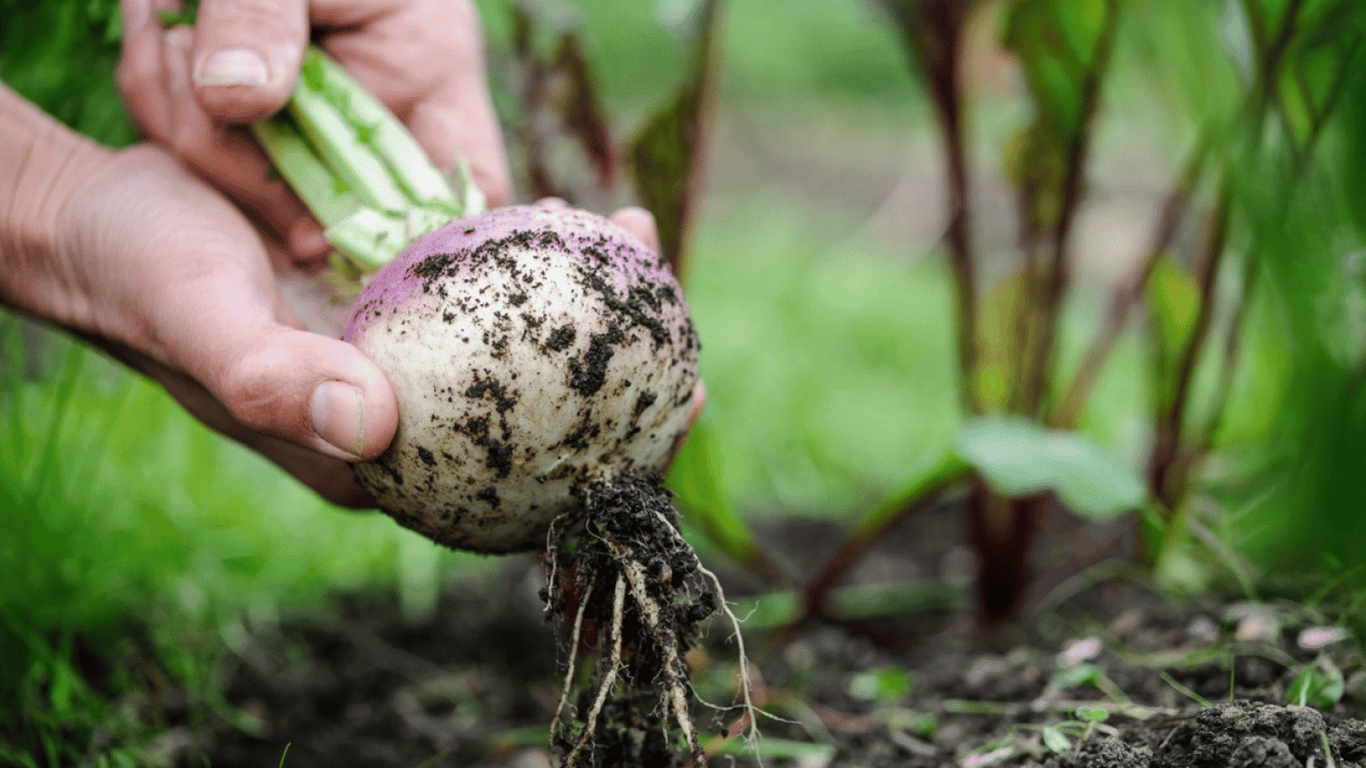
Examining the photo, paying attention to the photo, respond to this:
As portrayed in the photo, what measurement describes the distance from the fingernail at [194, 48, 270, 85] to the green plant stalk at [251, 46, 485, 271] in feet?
0.43

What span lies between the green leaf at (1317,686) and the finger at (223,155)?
157cm

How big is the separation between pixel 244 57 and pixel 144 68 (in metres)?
0.38

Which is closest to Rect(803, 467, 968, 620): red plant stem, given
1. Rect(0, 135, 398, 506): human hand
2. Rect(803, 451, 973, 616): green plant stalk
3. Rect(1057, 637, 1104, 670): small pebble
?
Rect(803, 451, 973, 616): green plant stalk

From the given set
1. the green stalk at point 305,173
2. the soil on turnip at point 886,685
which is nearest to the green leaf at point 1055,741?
the soil on turnip at point 886,685

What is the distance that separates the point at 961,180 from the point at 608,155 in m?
0.73

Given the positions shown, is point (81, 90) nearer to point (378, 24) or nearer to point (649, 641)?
point (378, 24)

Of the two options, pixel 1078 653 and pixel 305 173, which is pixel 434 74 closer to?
pixel 305 173

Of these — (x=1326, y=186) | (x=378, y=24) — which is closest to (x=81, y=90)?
(x=378, y=24)

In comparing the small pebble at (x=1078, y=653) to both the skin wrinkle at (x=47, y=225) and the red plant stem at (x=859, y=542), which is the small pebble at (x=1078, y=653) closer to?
the red plant stem at (x=859, y=542)

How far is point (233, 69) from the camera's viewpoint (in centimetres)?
123

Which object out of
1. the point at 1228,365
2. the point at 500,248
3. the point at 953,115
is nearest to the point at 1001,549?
the point at 1228,365

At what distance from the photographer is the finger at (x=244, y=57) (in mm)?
1227

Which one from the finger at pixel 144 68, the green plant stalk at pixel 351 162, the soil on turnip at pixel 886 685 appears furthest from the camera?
the finger at pixel 144 68

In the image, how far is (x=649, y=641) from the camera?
3.57 feet
